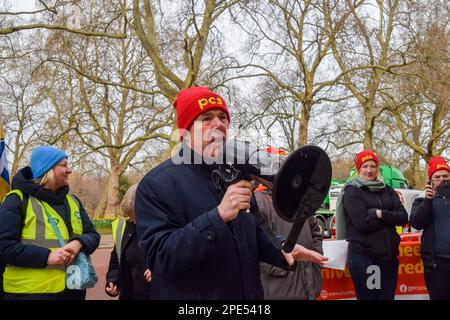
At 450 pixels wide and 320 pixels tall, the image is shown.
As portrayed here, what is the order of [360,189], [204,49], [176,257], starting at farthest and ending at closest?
Result: 1. [204,49]
2. [360,189]
3. [176,257]

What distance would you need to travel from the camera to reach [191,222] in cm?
233

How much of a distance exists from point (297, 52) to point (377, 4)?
10.1 ft

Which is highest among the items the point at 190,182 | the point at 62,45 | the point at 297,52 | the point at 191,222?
the point at 297,52

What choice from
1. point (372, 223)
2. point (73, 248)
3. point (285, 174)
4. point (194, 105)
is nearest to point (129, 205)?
point (73, 248)

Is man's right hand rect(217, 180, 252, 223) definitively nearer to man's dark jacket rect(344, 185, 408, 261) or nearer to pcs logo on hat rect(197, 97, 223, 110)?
pcs logo on hat rect(197, 97, 223, 110)

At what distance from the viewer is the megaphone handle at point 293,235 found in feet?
7.60

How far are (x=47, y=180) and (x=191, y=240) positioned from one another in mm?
2011

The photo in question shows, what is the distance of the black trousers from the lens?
545cm

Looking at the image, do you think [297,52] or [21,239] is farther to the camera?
[297,52]

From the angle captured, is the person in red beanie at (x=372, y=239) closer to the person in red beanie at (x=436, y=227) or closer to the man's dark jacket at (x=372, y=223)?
the man's dark jacket at (x=372, y=223)

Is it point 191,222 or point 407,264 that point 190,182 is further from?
point 407,264

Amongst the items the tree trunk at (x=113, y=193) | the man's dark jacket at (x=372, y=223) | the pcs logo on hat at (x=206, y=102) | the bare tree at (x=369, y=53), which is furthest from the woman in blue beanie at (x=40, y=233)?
the tree trunk at (x=113, y=193)

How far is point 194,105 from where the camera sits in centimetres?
257
